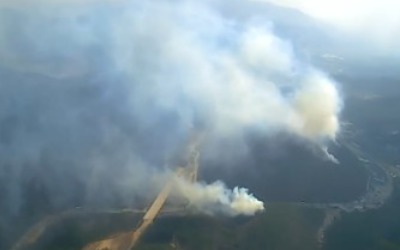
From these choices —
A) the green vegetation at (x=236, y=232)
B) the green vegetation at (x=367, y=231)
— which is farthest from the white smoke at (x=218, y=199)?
the green vegetation at (x=367, y=231)

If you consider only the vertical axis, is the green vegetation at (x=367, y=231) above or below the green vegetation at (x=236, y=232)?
above

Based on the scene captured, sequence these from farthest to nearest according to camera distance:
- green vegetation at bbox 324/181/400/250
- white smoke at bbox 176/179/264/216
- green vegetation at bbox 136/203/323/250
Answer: white smoke at bbox 176/179/264/216
green vegetation at bbox 324/181/400/250
green vegetation at bbox 136/203/323/250

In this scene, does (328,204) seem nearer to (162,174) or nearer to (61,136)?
(162,174)

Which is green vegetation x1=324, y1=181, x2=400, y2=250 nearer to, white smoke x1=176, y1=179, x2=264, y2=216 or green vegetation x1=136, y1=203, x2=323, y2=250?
green vegetation x1=136, y1=203, x2=323, y2=250

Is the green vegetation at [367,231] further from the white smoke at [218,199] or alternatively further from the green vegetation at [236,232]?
the white smoke at [218,199]

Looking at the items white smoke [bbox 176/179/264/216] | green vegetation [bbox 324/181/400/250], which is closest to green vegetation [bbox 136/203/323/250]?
white smoke [bbox 176/179/264/216]

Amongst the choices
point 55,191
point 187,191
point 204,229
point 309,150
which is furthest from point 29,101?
point 309,150
